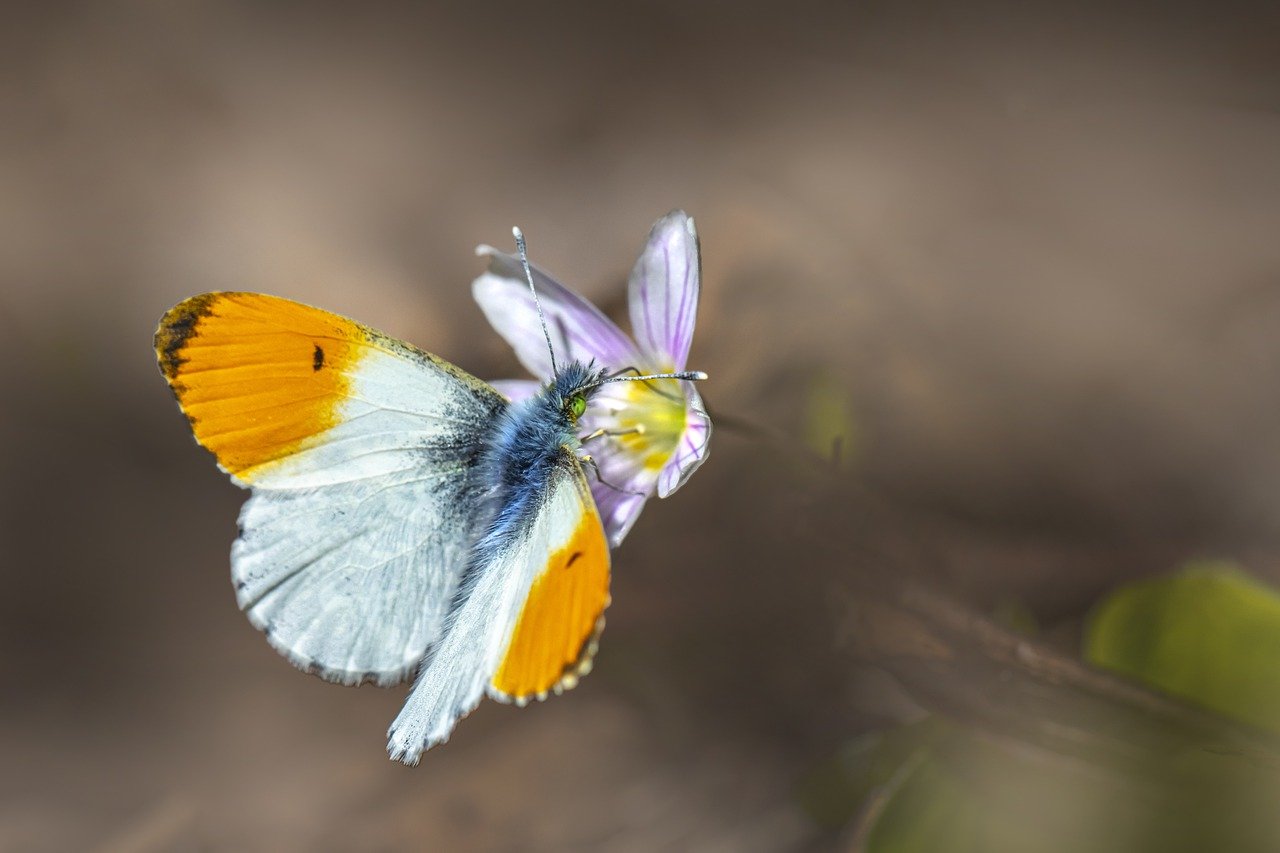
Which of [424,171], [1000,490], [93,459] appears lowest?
[1000,490]

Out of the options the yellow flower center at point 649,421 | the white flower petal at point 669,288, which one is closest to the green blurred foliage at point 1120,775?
the yellow flower center at point 649,421

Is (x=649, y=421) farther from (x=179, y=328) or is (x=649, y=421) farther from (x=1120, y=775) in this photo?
(x=1120, y=775)

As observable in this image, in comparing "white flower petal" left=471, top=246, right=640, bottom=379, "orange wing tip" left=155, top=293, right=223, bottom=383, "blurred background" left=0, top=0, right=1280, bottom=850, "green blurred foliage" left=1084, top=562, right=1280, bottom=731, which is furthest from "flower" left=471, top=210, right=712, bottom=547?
"green blurred foliage" left=1084, top=562, right=1280, bottom=731

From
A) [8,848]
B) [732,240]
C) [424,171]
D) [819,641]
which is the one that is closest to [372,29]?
[424,171]

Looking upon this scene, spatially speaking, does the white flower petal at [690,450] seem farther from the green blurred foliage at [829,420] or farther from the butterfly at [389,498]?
the green blurred foliage at [829,420]

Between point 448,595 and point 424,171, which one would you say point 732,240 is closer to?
point 424,171

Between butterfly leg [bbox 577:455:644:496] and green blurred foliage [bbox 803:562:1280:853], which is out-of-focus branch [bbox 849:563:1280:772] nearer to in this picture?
green blurred foliage [bbox 803:562:1280:853]
